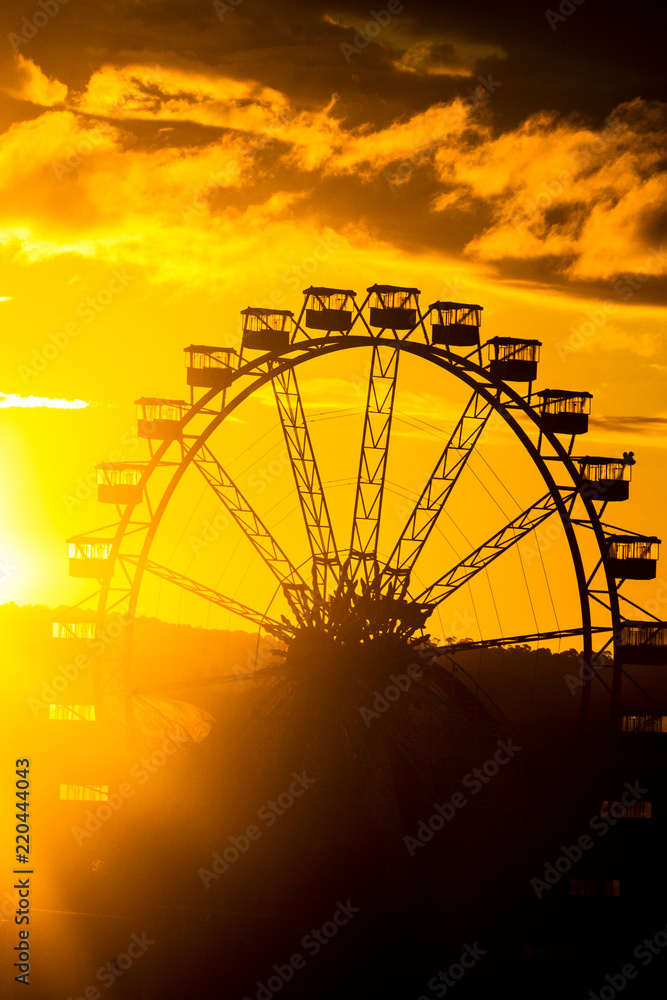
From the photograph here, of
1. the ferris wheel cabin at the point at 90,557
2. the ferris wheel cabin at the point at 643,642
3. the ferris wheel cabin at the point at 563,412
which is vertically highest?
the ferris wheel cabin at the point at 563,412

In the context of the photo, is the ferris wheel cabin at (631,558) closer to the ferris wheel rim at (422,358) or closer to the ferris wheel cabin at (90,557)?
the ferris wheel rim at (422,358)

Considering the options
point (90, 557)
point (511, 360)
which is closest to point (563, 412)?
point (511, 360)

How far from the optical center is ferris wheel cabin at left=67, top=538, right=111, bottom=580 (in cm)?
6219

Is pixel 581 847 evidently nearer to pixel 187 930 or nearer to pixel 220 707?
pixel 187 930

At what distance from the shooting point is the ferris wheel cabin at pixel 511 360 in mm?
61312

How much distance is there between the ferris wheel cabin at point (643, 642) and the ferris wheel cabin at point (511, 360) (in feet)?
36.8

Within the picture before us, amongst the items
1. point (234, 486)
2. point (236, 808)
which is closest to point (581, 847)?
point (236, 808)

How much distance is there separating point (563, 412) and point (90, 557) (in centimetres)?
2095

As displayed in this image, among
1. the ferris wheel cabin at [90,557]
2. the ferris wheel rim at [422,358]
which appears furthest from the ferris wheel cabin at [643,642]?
the ferris wheel cabin at [90,557]

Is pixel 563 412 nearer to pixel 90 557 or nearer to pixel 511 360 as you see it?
pixel 511 360

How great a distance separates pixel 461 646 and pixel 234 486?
1124 centimetres

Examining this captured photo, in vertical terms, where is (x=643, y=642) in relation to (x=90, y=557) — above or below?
below

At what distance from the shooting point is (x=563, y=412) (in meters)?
61.7

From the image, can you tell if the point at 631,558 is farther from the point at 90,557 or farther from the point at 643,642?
the point at 90,557
